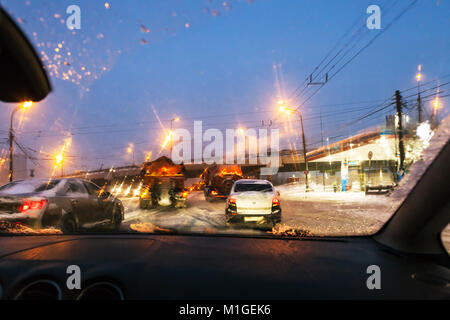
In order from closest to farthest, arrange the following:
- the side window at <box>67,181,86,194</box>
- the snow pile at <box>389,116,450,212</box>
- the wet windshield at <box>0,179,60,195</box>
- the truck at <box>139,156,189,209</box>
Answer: the snow pile at <box>389,116,450,212</box> → the wet windshield at <box>0,179,60,195</box> → the side window at <box>67,181,86,194</box> → the truck at <box>139,156,189,209</box>

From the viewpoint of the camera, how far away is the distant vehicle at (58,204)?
6004 mm

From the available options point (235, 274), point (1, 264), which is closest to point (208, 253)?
point (235, 274)

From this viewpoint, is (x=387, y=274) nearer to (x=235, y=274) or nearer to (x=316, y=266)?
(x=316, y=266)

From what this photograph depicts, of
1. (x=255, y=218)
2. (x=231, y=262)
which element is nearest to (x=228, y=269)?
(x=231, y=262)

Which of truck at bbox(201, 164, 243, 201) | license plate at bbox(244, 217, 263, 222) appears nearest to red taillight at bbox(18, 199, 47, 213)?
license plate at bbox(244, 217, 263, 222)

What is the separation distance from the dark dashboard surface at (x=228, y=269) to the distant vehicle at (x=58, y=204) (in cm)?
294

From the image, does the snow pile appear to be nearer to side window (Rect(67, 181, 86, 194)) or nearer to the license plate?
the license plate

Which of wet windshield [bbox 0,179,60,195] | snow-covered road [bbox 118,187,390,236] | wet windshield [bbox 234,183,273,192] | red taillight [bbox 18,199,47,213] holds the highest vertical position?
wet windshield [bbox 0,179,60,195]

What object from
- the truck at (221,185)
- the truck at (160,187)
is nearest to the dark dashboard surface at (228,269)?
the truck at (160,187)

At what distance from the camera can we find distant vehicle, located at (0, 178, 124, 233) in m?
6.00

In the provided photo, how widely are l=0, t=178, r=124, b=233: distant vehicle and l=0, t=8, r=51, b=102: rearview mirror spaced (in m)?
4.74

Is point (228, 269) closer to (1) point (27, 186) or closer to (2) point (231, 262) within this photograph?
(2) point (231, 262)

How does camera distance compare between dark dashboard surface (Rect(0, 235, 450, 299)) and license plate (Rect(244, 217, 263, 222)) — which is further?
license plate (Rect(244, 217, 263, 222))

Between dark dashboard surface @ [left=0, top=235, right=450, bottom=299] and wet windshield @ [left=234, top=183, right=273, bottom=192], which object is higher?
wet windshield @ [left=234, top=183, right=273, bottom=192]
